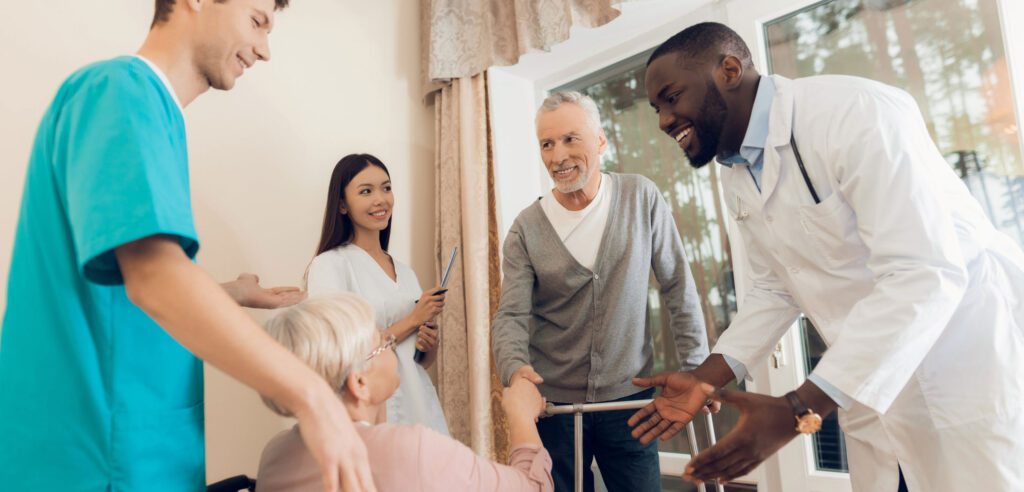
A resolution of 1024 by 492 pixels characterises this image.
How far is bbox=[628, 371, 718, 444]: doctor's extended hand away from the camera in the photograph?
1419mm

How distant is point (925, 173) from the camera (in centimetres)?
102

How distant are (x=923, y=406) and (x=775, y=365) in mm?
985

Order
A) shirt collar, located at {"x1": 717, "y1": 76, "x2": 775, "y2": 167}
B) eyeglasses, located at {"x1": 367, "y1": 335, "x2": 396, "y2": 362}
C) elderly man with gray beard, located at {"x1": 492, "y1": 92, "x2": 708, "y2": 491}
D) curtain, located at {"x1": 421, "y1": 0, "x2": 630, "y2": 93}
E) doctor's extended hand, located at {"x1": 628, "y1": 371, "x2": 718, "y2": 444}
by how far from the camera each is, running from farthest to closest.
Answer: curtain, located at {"x1": 421, "y1": 0, "x2": 630, "y2": 93}, elderly man with gray beard, located at {"x1": 492, "y1": 92, "x2": 708, "y2": 491}, doctor's extended hand, located at {"x1": 628, "y1": 371, "x2": 718, "y2": 444}, shirt collar, located at {"x1": 717, "y1": 76, "x2": 775, "y2": 167}, eyeglasses, located at {"x1": 367, "y1": 335, "x2": 396, "y2": 362}

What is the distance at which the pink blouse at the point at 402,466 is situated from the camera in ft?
3.18

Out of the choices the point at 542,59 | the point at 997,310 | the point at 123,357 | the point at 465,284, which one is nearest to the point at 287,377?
the point at 123,357

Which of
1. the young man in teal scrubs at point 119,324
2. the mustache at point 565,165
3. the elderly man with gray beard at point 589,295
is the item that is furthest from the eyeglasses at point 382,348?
the mustache at point 565,165

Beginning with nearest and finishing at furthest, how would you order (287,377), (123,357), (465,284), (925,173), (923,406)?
(287,377) → (123,357) → (925,173) → (923,406) → (465,284)

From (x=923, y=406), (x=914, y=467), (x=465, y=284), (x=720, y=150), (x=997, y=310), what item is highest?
(x=720, y=150)

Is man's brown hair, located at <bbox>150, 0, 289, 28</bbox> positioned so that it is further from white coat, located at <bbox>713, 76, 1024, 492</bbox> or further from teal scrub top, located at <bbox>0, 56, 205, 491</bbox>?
white coat, located at <bbox>713, 76, 1024, 492</bbox>

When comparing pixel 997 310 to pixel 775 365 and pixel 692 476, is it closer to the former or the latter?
pixel 692 476

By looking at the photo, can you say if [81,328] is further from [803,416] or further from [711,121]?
[711,121]

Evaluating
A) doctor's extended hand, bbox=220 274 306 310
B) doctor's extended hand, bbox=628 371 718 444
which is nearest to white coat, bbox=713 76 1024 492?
doctor's extended hand, bbox=628 371 718 444

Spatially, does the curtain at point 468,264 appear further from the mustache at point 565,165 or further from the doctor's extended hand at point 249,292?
the doctor's extended hand at point 249,292

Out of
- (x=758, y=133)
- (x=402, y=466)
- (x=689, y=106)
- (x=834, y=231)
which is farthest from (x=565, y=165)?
(x=402, y=466)
